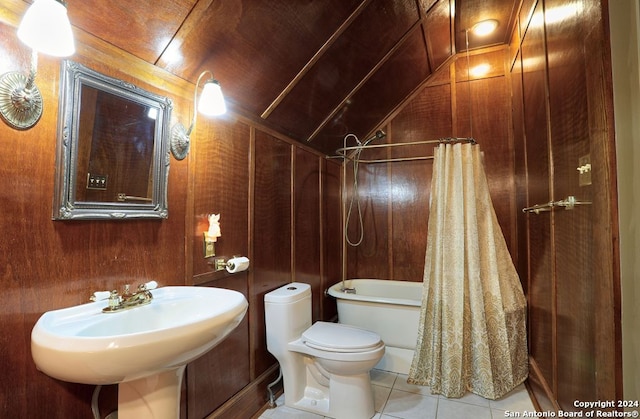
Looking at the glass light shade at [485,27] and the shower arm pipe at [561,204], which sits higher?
the glass light shade at [485,27]

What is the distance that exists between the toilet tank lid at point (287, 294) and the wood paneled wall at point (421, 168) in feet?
4.21

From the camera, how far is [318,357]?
5.74ft

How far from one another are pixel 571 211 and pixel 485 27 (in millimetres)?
2037

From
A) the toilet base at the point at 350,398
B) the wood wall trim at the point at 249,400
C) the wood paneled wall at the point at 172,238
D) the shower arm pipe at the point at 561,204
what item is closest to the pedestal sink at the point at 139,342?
the wood paneled wall at the point at 172,238

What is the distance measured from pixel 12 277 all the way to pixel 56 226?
188 millimetres

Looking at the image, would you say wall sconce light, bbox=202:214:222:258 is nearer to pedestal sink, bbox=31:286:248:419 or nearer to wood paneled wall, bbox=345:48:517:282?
pedestal sink, bbox=31:286:248:419

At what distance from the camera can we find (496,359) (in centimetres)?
199

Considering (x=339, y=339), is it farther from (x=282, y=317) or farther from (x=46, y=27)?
(x=46, y=27)

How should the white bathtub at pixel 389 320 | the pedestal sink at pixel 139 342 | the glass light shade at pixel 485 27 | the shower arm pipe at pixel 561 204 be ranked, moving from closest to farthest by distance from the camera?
the pedestal sink at pixel 139 342 < the shower arm pipe at pixel 561 204 < the white bathtub at pixel 389 320 < the glass light shade at pixel 485 27

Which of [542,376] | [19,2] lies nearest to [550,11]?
[542,376]

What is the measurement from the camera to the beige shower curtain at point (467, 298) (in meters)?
1.97

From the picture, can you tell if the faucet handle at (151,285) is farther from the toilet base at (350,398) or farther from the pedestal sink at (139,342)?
the toilet base at (350,398)

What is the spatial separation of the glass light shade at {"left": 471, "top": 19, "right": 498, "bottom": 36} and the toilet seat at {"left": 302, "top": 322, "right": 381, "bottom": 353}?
2659mm

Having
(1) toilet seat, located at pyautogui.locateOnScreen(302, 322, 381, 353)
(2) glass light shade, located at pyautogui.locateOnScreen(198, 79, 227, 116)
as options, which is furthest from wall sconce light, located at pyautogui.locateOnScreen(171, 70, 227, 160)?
(1) toilet seat, located at pyautogui.locateOnScreen(302, 322, 381, 353)
